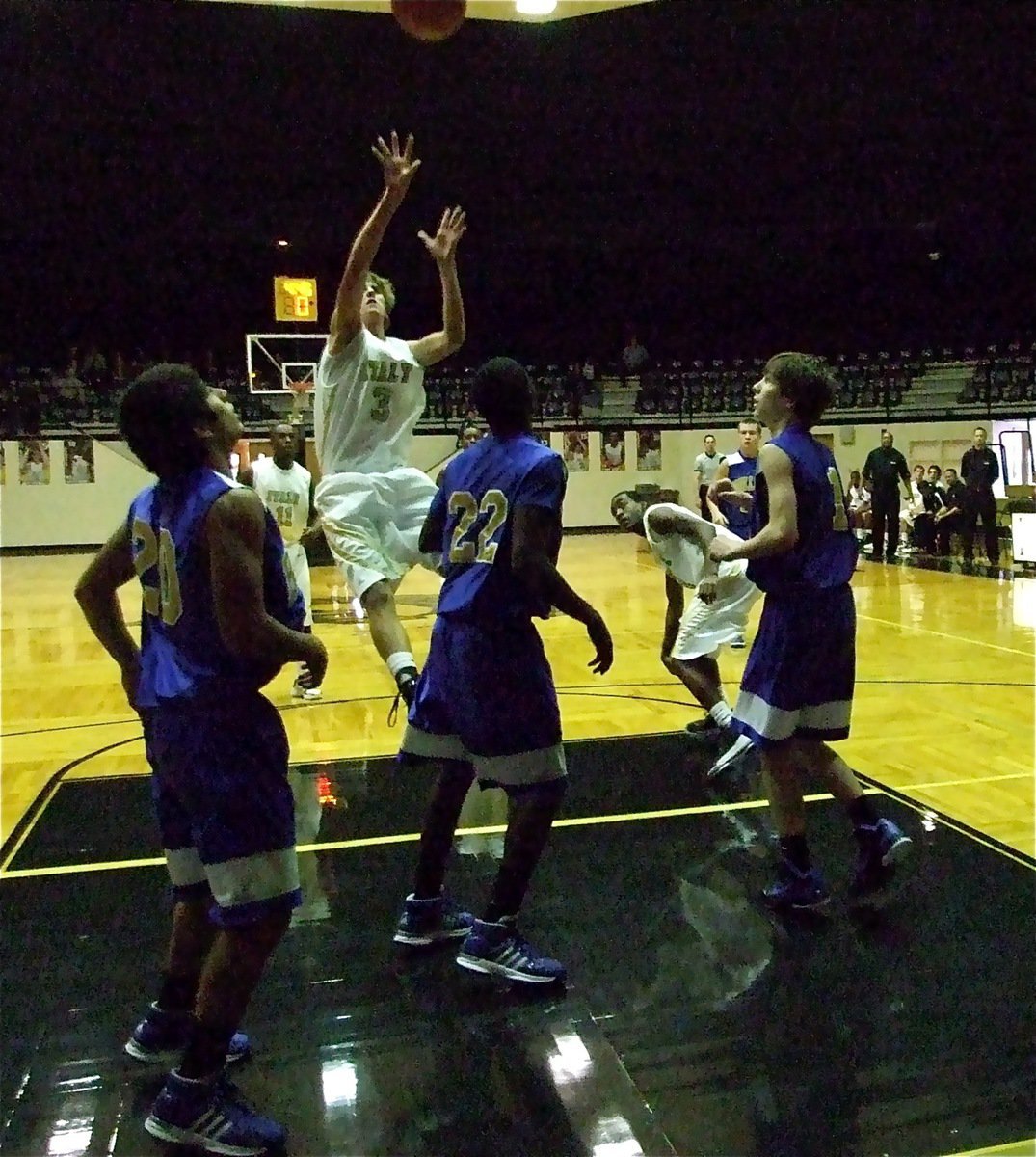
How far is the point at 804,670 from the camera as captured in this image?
3201 millimetres

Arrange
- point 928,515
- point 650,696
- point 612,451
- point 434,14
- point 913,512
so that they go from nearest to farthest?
point 434,14 < point 650,696 < point 928,515 < point 913,512 < point 612,451

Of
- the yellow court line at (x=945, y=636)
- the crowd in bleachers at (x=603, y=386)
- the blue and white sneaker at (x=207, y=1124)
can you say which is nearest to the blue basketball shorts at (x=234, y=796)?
the blue and white sneaker at (x=207, y=1124)

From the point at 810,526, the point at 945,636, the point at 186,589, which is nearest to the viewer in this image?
the point at 186,589

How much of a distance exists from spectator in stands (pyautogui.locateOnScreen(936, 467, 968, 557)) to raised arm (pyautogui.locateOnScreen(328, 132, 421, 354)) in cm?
1164

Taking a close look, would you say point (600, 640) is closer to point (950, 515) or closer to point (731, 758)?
point (731, 758)

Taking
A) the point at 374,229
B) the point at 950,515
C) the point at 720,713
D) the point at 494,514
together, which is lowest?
the point at 720,713

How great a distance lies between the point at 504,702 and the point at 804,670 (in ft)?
3.36

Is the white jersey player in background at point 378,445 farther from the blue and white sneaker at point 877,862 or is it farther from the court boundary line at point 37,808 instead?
the blue and white sneaker at point 877,862

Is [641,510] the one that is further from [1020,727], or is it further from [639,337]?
[639,337]

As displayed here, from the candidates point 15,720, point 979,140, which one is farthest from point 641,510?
point 979,140

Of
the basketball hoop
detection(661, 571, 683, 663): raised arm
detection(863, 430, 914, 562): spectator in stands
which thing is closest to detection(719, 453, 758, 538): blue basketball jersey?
detection(661, 571, 683, 663): raised arm

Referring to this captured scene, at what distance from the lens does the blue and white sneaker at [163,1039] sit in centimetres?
245

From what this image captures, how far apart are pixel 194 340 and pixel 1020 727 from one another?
18.1 meters

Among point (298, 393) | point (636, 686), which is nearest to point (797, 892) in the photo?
point (636, 686)
